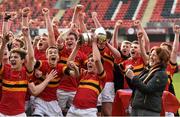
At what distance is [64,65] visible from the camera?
6.44 m

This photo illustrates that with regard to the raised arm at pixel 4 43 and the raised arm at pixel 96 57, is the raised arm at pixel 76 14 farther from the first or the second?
the raised arm at pixel 4 43

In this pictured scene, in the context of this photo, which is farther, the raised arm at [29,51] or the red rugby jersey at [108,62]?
the red rugby jersey at [108,62]

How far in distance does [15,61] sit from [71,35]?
4.99 feet

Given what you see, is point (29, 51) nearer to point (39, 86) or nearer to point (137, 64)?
point (39, 86)

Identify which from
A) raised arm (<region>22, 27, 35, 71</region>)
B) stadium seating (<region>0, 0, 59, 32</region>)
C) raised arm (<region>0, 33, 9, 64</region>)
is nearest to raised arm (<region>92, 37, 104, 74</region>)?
raised arm (<region>22, 27, 35, 71</region>)

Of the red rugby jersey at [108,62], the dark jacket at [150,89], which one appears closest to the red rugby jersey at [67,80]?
the red rugby jersey at [108,62]

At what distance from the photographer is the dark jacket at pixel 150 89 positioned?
4.94 metres

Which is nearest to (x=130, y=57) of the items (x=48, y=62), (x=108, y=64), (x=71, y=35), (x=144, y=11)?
(x=108, y=64)

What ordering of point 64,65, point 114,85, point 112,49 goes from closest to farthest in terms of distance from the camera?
point 64,65 < point 112,49 < point 114,85

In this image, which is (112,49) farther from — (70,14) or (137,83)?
(70,14)

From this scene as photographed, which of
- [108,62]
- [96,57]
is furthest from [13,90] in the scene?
[108,62]

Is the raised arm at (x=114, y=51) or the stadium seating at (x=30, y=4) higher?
the stadium seating at (x=30, y=4)

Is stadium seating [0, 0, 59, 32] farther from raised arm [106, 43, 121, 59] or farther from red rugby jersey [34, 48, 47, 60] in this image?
raised arm [106, 43, 121, 59]

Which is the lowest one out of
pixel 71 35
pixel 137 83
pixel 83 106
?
pixel 83 106
